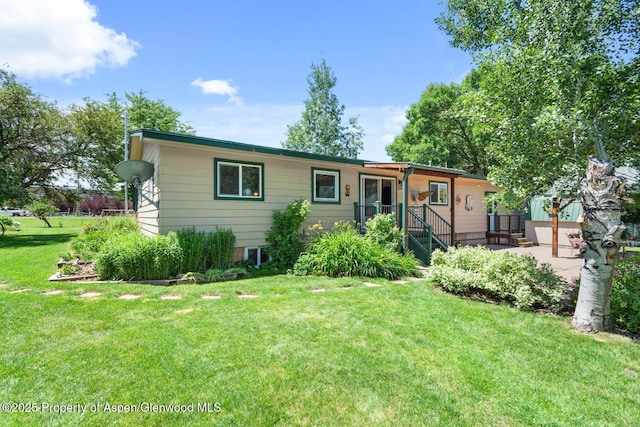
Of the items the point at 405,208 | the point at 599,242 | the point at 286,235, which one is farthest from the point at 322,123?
the point at 599,242

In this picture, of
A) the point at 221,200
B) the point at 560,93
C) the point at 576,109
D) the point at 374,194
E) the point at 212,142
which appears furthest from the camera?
the point at 374,194

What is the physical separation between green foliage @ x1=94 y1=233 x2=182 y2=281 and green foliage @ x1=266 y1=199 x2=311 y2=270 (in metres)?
2.42

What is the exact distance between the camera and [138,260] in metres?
6.22

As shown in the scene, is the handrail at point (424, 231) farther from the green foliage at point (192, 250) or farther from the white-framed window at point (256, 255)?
the green foliage at point (192, 250)

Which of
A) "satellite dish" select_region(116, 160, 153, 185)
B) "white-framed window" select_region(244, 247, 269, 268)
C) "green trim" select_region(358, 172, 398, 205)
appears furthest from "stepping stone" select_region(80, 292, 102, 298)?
"green trim" select_region(358, 172, 398, 205)

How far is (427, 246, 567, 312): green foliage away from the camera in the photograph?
15.8 ft

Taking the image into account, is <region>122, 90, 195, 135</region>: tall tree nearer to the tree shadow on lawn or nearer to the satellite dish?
the tree shadow on lawn

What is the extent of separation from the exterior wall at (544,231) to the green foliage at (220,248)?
13.5 metres

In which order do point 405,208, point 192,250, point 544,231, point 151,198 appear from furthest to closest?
1. point 544,231
2. point 405,208
3. point 151,198
4. point 192,250

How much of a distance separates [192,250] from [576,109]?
6.91 meters

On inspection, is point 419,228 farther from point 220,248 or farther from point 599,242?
point 599,242

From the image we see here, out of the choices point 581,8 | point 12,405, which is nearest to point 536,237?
point 581,8

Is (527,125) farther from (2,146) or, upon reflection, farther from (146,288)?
(2,146)

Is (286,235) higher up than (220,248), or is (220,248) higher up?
(286,235)
